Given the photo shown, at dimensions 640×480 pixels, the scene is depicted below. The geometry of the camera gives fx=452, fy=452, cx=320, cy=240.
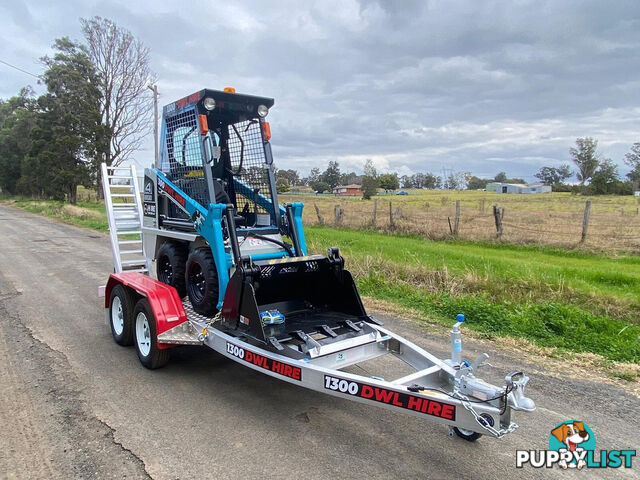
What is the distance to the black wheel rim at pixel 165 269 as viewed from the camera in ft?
20.8

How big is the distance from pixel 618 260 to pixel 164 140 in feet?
39.9

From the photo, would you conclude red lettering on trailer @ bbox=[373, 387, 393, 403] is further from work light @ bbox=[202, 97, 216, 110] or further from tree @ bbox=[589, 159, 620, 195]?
tree @ bbox=[589, 159, 620, 195]

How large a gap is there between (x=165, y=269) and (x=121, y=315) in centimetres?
90

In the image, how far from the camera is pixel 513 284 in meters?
8.21

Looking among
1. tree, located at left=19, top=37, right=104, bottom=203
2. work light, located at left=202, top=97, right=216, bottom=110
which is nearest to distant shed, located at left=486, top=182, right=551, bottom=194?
tree, located at left=19, top=37, right=104, bottom=203

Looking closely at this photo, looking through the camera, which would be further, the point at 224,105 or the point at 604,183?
the point at 604,183

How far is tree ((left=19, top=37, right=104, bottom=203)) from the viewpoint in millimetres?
35156

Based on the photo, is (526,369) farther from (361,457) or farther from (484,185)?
(484,185)

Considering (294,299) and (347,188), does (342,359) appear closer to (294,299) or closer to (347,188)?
(294,299)

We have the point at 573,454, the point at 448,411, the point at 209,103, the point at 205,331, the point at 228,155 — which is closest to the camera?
the point at 448,411

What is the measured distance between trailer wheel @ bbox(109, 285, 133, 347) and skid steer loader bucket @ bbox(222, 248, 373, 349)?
A: 1688 mm

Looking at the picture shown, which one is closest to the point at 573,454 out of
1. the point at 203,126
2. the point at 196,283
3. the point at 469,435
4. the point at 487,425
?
the point at 469,435

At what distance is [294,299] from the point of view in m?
5.07

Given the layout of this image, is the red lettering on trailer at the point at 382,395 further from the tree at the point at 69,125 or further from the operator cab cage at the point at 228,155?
the tree at the point at 69,125
